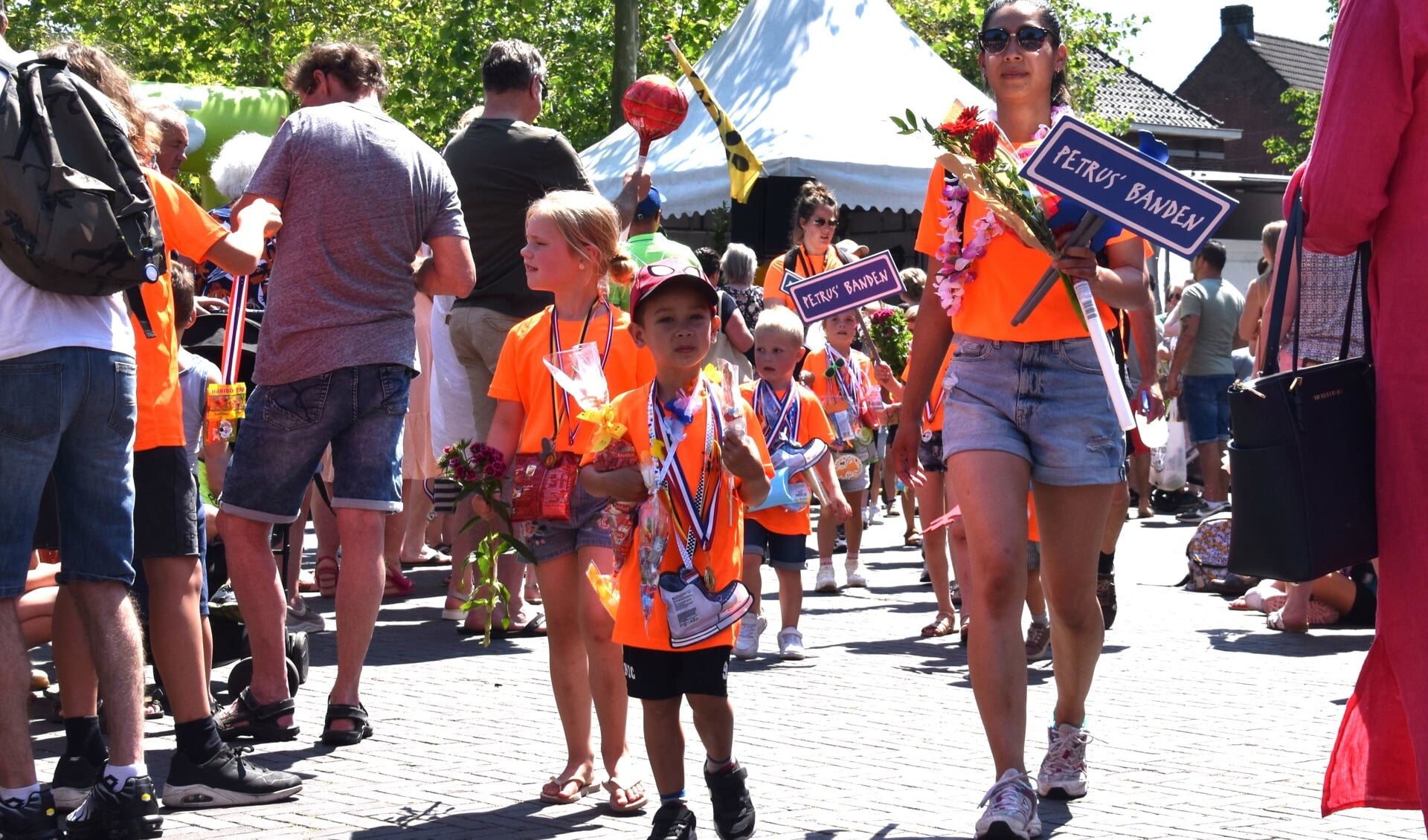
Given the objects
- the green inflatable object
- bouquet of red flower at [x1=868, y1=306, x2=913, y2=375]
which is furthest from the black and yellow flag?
the green inflatable object

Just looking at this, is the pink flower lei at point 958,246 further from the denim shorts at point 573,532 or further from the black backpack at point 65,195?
the black backpack at point 65,195

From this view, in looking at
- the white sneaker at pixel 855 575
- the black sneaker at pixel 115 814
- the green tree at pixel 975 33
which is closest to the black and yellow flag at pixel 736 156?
the white sneaker at pixel 855 575

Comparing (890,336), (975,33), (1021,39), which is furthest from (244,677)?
(975,33)

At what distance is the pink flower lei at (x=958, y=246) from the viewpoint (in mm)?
4895

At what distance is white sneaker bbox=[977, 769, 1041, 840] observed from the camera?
441 cm

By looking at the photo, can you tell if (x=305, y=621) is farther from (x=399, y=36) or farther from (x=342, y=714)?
(x=399, y=36)

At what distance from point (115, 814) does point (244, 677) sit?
5.34 feet

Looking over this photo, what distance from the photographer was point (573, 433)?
519 centimetres

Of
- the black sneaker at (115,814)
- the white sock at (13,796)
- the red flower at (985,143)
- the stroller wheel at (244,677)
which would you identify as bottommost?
the black sneaker at (115,814)

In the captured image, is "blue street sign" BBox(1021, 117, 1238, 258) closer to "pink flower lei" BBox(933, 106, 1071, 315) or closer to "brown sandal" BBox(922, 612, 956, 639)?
"pink flower lei" BBox(933, 106, 1071, 315)

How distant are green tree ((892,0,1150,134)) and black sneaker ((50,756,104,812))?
1155 inches

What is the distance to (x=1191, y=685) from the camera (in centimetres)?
708

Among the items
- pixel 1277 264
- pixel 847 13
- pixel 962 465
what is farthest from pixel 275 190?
pixel 847 13

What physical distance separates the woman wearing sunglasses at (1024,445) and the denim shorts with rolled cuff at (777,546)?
283 cm
